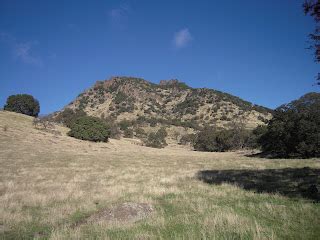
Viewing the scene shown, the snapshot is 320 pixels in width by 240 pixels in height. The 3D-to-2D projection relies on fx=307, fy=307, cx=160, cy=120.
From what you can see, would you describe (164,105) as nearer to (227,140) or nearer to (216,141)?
(216,141)

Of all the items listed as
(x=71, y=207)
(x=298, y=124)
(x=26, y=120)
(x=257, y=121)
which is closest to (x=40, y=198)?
(x=71, y=207)

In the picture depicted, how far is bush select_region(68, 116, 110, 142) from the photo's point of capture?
66.2 metres

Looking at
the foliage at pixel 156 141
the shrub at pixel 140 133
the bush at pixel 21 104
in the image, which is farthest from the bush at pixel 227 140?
the bush at pixel 21 104

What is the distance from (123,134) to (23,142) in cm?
5271

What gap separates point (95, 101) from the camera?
158 meters

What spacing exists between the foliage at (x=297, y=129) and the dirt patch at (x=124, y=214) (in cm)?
3637

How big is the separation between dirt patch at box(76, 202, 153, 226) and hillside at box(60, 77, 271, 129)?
4026 inches

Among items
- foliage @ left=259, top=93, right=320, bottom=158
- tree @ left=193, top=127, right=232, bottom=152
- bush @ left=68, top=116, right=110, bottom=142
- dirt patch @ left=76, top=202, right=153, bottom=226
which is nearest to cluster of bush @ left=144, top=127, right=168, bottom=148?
tree @ left=193, top=127, right=232, bottom=152

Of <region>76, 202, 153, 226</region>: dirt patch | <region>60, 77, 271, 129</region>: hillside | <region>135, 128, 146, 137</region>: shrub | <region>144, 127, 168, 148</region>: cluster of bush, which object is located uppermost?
<region>60, 77, 271, 129</region>: hillside

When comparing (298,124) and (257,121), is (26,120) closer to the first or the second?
(298,124)

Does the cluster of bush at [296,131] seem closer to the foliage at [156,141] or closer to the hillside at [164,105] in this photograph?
the foliage at [156,141]

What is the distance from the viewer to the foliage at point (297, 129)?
41981 mm

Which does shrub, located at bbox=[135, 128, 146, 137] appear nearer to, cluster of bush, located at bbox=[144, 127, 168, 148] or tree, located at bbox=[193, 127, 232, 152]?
cluster of bush, located at bbox=[144, 127, 168, 148]

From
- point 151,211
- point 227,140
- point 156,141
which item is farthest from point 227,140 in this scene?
point 151,211
